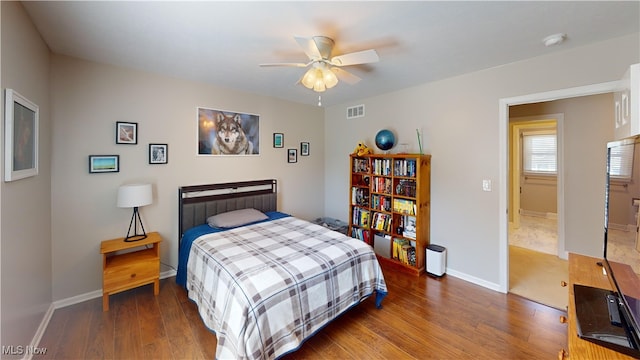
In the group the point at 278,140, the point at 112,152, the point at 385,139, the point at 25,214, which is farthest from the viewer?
the point at 278,140

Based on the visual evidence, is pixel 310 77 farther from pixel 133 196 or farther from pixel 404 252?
pixel 404 252

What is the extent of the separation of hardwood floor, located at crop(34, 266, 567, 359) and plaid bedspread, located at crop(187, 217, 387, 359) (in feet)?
0.62

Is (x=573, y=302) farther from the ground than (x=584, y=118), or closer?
closer

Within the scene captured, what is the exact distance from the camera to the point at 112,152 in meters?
2.78

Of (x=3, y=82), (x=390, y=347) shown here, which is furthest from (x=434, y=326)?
(x=3, y=82)

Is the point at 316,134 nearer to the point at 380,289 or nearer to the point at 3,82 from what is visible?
the point at 380,289

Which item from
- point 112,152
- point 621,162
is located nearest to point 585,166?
point 621,162

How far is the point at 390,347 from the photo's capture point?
2.04 metres

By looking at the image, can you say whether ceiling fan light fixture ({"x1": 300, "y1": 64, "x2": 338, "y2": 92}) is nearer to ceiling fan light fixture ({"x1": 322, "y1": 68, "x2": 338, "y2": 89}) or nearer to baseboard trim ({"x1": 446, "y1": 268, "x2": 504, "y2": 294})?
ceiling fan light fixture ({"x1": 322, "y1": 68, "x2": 338, "y2": 89})

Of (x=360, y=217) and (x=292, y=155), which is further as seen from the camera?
(x=292, y=155)

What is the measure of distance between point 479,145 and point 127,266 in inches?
160

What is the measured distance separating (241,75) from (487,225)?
11.3ft

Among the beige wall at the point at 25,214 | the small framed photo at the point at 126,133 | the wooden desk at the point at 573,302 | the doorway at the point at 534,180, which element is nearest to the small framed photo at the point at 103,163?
the small framed photo at the point at 126,133

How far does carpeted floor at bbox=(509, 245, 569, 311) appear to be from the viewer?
2730 mm
